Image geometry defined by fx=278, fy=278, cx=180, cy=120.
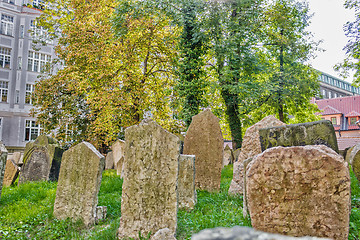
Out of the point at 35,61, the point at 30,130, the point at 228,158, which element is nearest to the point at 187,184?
the point at 228,158

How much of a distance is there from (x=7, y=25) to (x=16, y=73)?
555 cm

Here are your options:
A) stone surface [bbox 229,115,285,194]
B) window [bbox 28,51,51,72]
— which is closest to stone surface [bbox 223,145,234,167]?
stone surface [bbox 229,115,285,194]

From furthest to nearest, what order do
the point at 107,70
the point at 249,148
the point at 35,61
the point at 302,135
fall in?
the point at 35,61, the point at 107,70, the point at 249,148, the point at 302,135

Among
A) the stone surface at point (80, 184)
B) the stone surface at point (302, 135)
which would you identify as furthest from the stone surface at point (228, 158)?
the stone surface at point (80, 184)

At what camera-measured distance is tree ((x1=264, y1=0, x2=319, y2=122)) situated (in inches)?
663

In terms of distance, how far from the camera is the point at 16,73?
97.9ft

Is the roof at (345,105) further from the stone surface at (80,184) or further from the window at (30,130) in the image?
the stone surface at (80,184)

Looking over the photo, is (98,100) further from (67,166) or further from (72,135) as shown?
(67,166)

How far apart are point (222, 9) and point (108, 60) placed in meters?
7.01

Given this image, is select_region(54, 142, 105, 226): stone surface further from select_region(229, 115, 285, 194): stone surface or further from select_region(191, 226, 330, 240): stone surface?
select_region(191, 226, 330, 240): stone surface

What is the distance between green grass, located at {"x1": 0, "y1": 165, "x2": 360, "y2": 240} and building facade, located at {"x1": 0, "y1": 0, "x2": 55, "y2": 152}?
2521 centimetres

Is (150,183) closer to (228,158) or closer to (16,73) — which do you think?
(228,158)

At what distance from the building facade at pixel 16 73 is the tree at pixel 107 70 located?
13.1m

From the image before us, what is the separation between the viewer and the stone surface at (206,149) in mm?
7688
